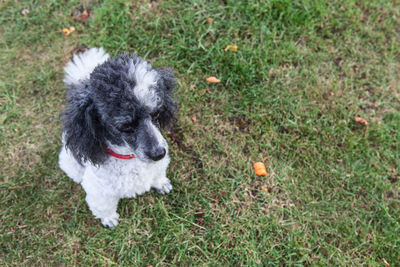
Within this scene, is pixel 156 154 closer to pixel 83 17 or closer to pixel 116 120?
pixel 116 120

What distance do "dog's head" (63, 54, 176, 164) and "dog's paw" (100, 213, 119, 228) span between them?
2.97 feet

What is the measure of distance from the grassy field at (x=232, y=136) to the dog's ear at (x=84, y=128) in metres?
1.06

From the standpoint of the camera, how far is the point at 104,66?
2049 mm

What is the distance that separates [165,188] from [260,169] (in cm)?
100

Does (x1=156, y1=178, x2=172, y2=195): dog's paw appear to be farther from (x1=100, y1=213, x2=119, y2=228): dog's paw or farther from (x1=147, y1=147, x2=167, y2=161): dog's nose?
(x1=147, y1=147, x2=167, y2=161): dog's nose

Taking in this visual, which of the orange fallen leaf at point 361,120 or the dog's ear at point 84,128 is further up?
the dog's ear at point 84,128

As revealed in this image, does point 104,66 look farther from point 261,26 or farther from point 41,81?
point 261,26

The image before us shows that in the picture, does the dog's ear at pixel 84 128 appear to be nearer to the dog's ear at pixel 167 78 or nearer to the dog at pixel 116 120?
the dog at pixel 116 120

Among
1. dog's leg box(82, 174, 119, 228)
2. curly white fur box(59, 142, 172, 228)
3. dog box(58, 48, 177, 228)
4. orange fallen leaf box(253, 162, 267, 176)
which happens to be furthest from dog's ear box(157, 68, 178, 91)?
orange fallen leaf box(253, 162, 267, 176)

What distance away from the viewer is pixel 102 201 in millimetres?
2506

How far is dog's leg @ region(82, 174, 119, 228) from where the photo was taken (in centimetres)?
240

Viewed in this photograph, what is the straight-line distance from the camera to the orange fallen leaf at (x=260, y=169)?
3162mm

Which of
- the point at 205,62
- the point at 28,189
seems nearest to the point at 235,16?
the point at 205,62

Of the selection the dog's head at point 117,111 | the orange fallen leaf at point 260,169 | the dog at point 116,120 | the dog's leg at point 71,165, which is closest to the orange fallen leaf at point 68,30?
the dog at point 116,120
